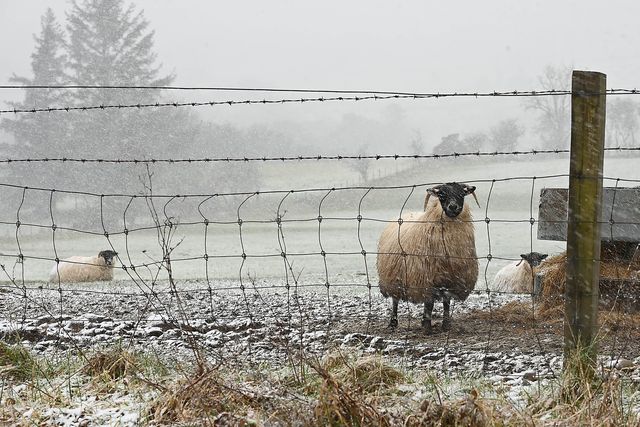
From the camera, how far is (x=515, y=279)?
1357cm

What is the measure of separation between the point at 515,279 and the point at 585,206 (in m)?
9.30

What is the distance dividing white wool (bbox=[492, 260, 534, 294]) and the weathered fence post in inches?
343

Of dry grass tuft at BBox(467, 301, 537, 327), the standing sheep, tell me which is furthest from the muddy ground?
the standing sheep

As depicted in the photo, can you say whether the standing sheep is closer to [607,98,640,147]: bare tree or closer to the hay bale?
the hay bale

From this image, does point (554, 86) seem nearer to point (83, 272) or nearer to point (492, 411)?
point (83, 272)

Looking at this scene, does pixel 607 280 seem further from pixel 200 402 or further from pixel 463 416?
pixel 200 402

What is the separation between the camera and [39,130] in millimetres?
53125

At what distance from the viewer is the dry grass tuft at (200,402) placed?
3758 millimetres

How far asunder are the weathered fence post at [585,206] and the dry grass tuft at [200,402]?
212 cm

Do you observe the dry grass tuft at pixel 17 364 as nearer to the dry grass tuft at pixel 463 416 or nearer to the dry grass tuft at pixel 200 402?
the dry grass tuft at pixel 200 402

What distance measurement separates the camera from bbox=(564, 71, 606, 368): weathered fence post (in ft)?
14.9

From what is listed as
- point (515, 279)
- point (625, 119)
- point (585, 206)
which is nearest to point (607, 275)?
point (585, 206)

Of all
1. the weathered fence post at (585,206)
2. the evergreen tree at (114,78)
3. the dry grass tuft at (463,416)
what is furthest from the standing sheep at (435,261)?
the evergreen tree at (114,78)

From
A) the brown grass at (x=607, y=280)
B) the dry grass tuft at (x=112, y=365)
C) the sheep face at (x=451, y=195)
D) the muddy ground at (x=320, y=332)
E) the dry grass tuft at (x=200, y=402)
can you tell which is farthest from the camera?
the brown grass at (x=607, y=280)
